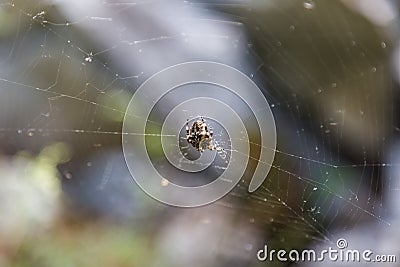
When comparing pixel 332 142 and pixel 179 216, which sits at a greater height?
pixel 332 142

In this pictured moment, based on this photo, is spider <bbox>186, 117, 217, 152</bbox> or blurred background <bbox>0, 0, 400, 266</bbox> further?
blurred background <bbox>0, 0, 400, 266</bbox>

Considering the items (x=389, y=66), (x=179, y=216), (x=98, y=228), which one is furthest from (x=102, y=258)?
(x=389, y=66)

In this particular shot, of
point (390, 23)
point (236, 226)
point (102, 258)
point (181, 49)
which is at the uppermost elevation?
point (390, 23)

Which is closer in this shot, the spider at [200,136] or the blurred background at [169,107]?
the spider at [200,136]

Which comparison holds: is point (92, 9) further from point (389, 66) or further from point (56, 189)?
point (389, 66)
